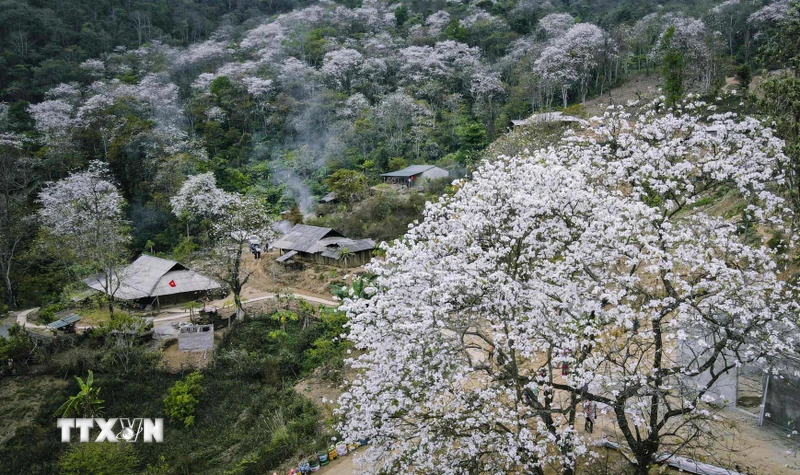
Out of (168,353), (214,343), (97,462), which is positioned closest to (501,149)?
(214,343)

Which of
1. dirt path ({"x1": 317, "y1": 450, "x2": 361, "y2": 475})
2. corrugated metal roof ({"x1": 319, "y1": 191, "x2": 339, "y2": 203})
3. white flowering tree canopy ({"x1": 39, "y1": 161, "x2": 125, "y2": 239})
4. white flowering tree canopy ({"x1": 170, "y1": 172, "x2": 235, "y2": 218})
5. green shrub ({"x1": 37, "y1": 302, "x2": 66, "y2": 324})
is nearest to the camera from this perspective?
dirt path ({"x1": 317, "y1": 450, "x2": 361, "y2": 475})

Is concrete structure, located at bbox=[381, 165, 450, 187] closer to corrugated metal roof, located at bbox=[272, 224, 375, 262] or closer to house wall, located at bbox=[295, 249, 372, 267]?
corrugated metal roof, located at bbox=[272, 224, 375, 262]

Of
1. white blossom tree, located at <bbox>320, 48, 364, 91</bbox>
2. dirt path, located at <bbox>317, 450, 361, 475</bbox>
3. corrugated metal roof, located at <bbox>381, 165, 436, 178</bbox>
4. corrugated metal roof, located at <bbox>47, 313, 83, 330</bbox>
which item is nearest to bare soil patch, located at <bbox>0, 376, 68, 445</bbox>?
corrugated metal roof, located at <bbox>47, 313, 83, 330</bbox>

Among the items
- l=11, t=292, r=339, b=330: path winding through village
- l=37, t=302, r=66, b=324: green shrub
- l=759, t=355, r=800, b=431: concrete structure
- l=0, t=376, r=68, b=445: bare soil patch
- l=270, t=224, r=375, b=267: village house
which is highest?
l=759, t=355, r=800, b=431: concrete structure

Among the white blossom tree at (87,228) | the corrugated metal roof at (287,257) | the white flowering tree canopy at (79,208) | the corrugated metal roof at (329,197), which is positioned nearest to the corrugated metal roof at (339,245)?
the corrugated metal roof at (287,257)

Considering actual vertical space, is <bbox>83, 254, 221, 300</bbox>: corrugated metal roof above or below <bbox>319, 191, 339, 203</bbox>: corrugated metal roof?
below

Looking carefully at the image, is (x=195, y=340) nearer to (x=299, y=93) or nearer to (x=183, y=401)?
(x=183, y=401)

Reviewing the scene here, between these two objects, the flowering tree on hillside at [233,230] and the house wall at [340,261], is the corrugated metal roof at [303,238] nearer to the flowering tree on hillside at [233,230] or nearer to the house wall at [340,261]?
the house wall at [340,261]
